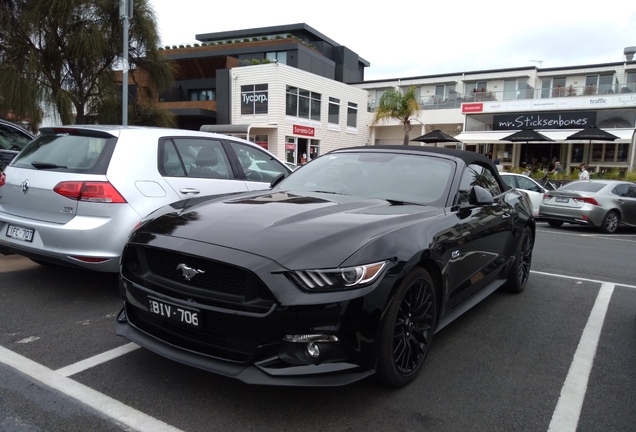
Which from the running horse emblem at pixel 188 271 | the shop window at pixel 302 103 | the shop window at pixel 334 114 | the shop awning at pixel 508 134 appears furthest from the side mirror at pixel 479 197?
the shop window at pixel 334 114

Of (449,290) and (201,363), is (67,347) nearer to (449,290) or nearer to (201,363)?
(201,363)

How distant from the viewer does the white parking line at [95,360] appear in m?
3.12

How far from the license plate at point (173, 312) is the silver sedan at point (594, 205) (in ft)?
39.6

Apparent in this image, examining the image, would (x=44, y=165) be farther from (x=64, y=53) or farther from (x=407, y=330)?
(x=64, y=53)

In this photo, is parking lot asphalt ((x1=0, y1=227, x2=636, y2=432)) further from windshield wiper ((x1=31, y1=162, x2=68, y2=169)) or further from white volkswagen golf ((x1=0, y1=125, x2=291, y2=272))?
windshield wiper ((x1=31, y1=162, x2=68, y2=169))

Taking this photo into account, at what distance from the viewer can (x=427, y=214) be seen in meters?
3.50

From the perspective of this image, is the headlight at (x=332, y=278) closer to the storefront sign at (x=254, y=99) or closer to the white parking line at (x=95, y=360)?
the white parking line at (x=95, y=360)

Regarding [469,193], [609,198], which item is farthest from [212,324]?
[609,198]

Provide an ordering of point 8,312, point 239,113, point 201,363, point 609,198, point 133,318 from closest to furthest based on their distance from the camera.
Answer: point 201,363
point 133,318
point 8,312
point 609,198
point 239,113

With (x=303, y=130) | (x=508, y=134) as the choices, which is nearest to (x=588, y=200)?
(x=303, y=130)

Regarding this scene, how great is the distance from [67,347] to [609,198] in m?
12.9

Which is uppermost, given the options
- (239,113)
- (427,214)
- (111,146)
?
(239,113)

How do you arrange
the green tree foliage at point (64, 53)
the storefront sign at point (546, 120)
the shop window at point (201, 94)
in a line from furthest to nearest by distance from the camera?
the shop window at point (201, 94), the storefront sign at point (546, 120), the green tree foliage at point (64, 53)

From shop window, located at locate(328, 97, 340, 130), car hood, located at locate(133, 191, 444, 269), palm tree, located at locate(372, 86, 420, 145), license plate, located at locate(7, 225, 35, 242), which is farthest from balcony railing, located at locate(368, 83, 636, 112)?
license plate, located at locate(7, 225, 35, 242)
